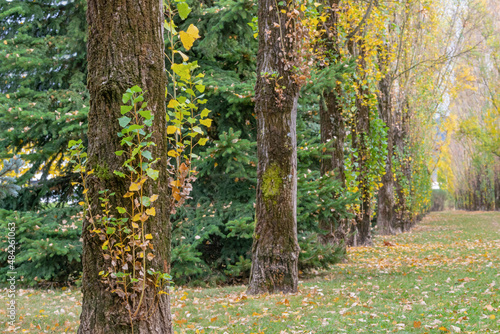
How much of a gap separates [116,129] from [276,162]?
375 centimetres

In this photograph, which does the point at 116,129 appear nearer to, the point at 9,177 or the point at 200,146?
the point at 9,177

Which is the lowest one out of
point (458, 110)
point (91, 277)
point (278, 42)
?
point (91, 277)

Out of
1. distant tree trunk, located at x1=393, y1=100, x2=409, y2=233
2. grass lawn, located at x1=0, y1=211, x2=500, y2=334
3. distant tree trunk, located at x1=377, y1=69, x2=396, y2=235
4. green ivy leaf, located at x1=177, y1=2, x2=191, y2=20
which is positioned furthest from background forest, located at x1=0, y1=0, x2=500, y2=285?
distant tree trunk, located at x1=393, y1=100, x2=409, y2=233

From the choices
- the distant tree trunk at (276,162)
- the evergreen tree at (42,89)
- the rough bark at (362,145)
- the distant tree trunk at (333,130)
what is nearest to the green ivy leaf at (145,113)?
the distant tree trunk at (276,162)

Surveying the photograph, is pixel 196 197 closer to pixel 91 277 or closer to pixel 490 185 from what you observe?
pixel 91 277

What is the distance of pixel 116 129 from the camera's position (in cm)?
269

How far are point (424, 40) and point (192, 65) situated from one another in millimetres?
19160

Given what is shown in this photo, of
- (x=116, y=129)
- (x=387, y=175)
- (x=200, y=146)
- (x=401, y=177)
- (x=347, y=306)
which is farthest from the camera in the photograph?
(x=401, y=177)

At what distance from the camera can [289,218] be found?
620 cm

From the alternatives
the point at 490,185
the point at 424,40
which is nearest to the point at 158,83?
the point at 424,40

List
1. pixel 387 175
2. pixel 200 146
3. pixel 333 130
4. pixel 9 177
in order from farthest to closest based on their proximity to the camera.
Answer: pixel 387 175
pixel 333 130
pixel 200 146
pixel 9 177

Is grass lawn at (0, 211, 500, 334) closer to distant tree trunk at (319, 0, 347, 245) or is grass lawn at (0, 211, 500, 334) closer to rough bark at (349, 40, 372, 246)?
distant tree trunk at (319, 0, 347, 245)

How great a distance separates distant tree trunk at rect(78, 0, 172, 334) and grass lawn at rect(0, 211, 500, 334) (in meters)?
1.20

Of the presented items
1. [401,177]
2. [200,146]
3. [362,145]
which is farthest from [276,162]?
[401,177]
